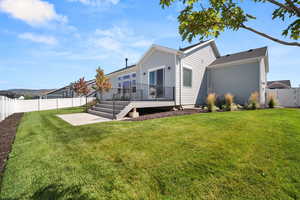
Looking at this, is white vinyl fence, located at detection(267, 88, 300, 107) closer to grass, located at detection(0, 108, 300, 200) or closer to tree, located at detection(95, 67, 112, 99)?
grass, located at detection(0, 108, 300, 200)

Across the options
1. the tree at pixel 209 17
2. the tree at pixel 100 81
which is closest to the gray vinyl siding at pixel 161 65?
the tree at pixel 100 81

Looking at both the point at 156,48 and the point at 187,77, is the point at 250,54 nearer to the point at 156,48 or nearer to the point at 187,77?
the point at 187,77

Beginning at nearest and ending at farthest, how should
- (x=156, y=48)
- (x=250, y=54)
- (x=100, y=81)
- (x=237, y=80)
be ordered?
(x=237, y=80)
(x=250, y=54)
(x=156, y=48)
(x=100, y=81)

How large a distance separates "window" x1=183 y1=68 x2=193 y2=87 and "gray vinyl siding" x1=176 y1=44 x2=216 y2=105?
0.86 feet

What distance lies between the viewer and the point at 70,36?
940 centimetres

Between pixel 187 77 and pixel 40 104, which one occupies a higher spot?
pixel 187 77

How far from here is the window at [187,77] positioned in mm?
10086

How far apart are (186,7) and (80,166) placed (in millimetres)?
3566

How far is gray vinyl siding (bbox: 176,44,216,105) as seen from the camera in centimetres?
1018

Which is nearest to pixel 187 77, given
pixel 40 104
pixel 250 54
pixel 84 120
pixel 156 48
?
pixel 156 48

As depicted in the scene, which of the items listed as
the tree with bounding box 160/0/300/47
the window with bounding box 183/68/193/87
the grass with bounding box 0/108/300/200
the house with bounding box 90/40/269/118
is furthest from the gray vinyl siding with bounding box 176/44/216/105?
the tree with bounding box 160/0/300/47

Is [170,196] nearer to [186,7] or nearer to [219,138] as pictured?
[219,138]

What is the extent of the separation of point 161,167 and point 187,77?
8.76 metres

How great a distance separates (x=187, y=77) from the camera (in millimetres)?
10320
